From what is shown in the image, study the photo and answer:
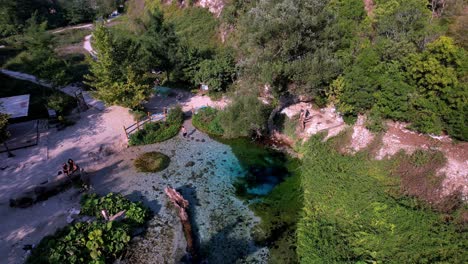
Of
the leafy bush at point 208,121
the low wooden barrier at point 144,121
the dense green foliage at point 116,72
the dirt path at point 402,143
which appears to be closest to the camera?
the dirt path at point 402,143

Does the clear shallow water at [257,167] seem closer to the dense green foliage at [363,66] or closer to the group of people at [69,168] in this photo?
the dense green foliage at [363,66]

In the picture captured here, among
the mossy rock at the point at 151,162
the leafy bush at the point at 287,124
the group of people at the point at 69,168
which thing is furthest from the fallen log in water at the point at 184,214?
the leafy bush at the point at 287,124

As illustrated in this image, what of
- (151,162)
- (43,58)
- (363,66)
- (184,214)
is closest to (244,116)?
(151,162)

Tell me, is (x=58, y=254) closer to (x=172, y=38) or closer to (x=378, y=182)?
(x=378, y=182)

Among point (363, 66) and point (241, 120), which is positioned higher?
point (363, 66)

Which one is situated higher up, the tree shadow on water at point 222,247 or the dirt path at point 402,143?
the dirt path at point 402,143

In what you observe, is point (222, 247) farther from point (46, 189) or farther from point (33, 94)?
point (33, 94)

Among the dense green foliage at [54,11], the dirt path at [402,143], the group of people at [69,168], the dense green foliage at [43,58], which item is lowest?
the group of people at [69,168]
